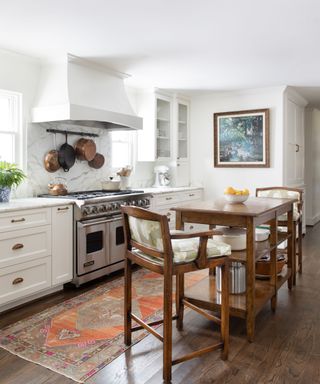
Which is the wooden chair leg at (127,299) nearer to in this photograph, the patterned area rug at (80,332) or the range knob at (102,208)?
the patterned area rug at (80,332)

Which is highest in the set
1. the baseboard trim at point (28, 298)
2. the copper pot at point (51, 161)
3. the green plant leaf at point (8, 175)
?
the copper pot at point (51, 161)

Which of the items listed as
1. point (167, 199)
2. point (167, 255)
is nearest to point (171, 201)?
point (167, 199)

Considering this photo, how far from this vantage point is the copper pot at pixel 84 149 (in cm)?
439

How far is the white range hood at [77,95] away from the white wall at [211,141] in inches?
81.2

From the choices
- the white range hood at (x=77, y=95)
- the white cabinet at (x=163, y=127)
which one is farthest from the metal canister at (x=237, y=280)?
the white cabinet at (x=163, y=127)

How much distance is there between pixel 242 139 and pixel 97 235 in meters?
3.01

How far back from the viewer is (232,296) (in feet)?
9.21

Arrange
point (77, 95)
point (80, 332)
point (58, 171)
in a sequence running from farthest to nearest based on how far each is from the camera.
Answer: point (58, 171)
point (77, 95)
point (80, 332)

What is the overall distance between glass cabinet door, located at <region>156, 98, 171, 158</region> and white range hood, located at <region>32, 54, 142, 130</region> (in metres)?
1.32

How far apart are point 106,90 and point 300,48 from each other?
7.05ft

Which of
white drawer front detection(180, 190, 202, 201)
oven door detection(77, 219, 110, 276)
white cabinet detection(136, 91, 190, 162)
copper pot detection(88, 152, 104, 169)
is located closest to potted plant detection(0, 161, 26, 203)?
oven door detection(77, 219, 110, 276)

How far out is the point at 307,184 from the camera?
24.8ft

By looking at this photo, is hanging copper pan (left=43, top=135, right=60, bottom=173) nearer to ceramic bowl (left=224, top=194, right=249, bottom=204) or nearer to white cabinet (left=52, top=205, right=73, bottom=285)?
white cabinet (left=52, top=205, right=73, bottom=285)

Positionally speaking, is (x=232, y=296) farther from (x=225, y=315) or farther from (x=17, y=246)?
(x=17, y=246)
